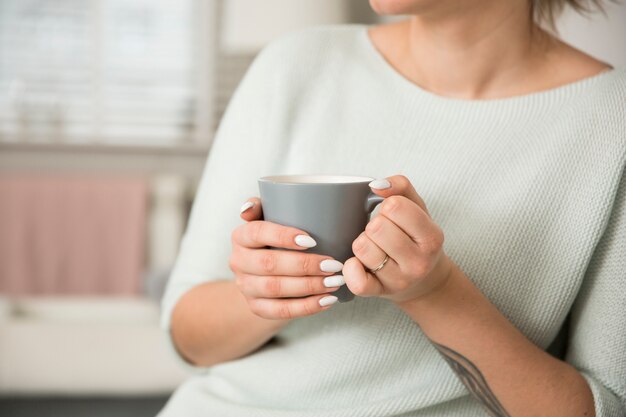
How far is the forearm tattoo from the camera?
0.77 meters

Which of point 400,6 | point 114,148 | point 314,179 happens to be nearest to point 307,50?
point 400,6

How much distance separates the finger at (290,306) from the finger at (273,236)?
0.05 metres

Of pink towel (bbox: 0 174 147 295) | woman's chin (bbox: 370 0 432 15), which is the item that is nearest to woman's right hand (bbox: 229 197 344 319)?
woman's chin (bbox: 370 0 432 15)

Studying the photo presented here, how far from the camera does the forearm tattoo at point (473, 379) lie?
771 millimetres

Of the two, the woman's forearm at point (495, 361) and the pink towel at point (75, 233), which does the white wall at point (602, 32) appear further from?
the pink towel at point (75, 233)

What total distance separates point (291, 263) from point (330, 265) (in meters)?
0.03

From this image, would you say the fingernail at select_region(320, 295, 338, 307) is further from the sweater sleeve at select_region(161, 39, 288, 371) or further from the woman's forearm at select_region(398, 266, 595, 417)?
the sweater sleeve at select_region(161, 39, 288, 371)

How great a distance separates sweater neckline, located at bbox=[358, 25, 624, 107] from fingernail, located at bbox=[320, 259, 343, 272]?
39 centimetres

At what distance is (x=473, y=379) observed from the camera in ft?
2.56

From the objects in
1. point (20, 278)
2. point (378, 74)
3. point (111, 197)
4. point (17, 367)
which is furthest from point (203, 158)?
point (378, 74)

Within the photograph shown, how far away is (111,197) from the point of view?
12.5 ft

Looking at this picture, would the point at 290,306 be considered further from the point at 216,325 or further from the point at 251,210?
the point at 216,325

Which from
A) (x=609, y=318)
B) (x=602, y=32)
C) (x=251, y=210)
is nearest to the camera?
(x=251, y=210)

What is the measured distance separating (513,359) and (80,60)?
3.70 metres
